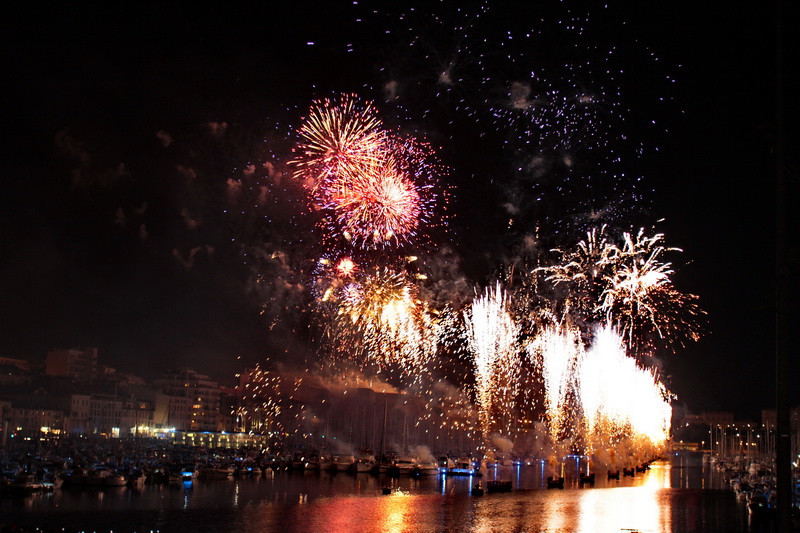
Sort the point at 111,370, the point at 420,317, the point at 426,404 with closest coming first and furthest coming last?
the point at 420,317 → the point at 426,404 → the point at 111,370

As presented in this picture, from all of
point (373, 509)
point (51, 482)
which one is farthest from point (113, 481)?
point (373, 509)

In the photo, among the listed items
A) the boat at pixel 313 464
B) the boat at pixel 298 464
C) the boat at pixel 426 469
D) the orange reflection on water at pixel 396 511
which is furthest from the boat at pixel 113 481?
the boat at pixel 426 469

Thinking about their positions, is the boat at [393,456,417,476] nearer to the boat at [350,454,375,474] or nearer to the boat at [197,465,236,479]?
the boat at [350,454,375,474]

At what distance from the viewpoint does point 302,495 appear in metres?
44.1

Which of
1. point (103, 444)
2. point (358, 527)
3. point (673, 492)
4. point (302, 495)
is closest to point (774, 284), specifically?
point (358, 527)

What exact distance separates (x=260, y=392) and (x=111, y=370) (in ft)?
167

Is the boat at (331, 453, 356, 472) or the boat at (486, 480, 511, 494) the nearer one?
the boat at (486, 480, 511, 494)

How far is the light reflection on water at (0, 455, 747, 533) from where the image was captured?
1171 inches

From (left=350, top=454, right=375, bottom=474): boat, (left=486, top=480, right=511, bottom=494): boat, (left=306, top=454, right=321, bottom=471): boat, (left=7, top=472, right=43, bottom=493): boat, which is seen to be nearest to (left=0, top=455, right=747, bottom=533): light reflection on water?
(left=486, top=480, right=511, bottom=494): boat

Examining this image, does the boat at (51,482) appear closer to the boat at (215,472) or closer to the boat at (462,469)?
the boat at (215,472)

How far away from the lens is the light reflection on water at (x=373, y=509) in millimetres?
29750

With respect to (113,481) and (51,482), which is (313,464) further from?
(51,482)

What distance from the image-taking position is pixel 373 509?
3644cm

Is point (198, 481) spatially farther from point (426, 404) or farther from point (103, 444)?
point (103, 444)
